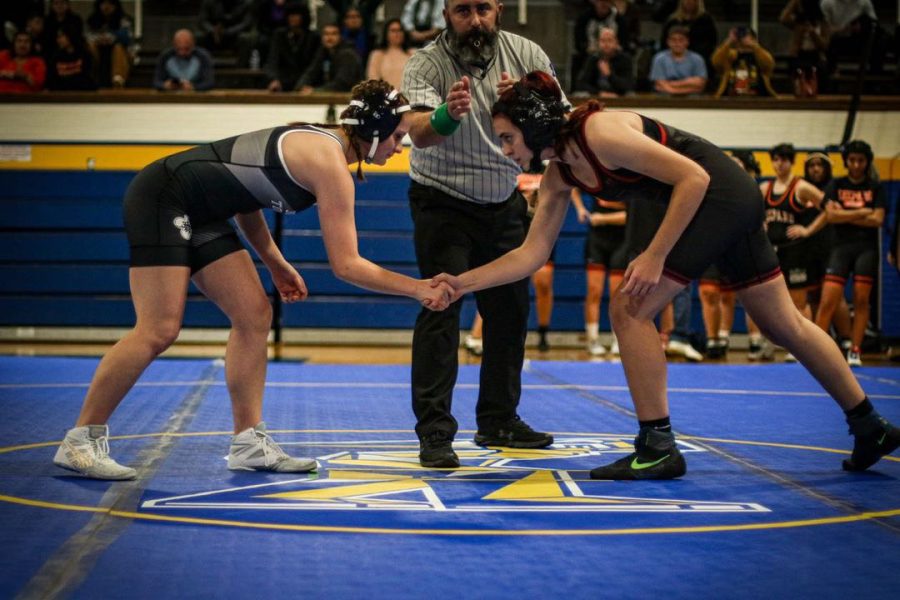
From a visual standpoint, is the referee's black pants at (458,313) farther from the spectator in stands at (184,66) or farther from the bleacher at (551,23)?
the bleacher at (551,23)

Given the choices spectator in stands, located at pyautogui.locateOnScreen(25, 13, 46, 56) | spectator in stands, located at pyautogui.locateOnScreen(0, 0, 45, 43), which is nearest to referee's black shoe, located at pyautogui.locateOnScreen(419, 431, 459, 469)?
spectator in stands, located at pyautogui.locateOnScreen(25, 13, 46, 56)

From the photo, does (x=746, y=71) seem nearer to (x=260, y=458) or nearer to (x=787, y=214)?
(x=787, y=214)

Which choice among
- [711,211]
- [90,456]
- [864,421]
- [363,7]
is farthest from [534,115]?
[363,7]

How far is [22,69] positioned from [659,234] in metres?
9.96

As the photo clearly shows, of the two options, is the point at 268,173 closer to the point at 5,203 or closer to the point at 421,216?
the point at 421,216

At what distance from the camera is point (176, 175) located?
3658 mm

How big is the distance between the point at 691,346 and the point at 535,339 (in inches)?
89.8

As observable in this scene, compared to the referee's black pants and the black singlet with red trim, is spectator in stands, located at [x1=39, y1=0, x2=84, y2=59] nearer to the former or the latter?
the black singlet with red trim

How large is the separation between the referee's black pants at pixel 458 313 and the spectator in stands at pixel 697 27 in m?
8.32

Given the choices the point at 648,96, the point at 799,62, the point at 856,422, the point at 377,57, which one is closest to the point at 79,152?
the point at 377,57

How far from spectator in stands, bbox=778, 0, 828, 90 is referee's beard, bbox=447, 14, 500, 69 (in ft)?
27.2

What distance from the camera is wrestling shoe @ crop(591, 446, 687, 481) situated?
145 inches

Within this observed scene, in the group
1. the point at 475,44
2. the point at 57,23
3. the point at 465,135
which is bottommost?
the point at 465,135

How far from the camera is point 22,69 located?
11.8 meters
